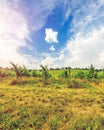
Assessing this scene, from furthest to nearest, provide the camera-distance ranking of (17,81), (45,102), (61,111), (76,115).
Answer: (17,81) → (45,102) → (61,111) → (76,115)

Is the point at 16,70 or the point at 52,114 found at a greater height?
the point at 16,70

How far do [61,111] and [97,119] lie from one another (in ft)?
6.23

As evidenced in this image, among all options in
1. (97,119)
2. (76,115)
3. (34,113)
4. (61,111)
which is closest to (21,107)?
(34,113)

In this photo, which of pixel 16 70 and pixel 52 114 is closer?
pixel 52 114

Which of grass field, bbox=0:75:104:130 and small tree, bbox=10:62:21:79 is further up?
small tree, bbox=10:62:21:79

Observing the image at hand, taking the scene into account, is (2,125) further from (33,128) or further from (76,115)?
(76,115)

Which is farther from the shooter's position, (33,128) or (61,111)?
(61,111)

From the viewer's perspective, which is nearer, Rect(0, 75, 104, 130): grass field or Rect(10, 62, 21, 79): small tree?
Rect(0, 75, 104, 130): grass field

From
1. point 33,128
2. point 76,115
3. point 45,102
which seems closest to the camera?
point 33,128

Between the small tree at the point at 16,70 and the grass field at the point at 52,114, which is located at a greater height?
the small tree at the point at 16,70

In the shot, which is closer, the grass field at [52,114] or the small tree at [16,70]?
the grass field at [52,114]

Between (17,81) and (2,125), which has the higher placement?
(17,81)

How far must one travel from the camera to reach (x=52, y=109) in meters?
9.66

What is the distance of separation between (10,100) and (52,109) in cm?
314
